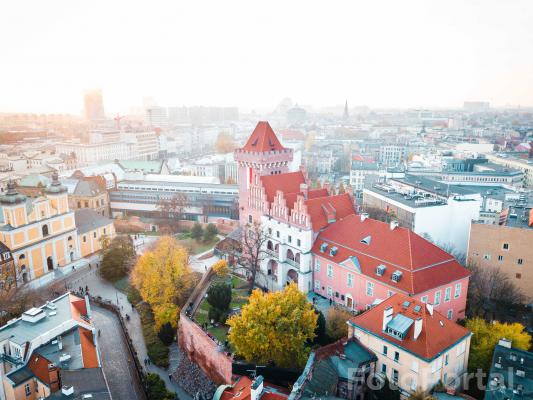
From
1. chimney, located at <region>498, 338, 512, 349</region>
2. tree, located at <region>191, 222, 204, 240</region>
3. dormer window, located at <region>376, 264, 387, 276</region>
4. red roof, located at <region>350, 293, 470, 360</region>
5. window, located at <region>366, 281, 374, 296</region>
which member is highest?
dormer window, located at <region>376, 264, 387, 276</region>

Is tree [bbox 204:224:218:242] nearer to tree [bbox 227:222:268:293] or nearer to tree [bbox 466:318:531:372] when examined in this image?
tree [bbox 227:222:268:293]

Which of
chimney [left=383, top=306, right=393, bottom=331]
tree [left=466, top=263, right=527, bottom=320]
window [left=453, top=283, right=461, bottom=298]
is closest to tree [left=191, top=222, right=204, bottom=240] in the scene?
tree [left=466, top=263, right=527, bottom=320]

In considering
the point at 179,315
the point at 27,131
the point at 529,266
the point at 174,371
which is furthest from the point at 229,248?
the point at 27,131

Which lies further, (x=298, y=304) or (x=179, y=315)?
(x=179, y=315)

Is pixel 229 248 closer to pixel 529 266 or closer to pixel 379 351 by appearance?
pixel 379 351

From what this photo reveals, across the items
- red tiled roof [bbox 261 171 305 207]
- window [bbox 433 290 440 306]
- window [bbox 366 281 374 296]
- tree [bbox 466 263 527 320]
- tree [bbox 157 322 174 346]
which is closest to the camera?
window [bbox 433 290 440 306]

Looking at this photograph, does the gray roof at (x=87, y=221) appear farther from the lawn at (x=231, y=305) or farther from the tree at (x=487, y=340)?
the tree at (x=487, y=340)

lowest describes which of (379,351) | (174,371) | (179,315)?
(174,371)
